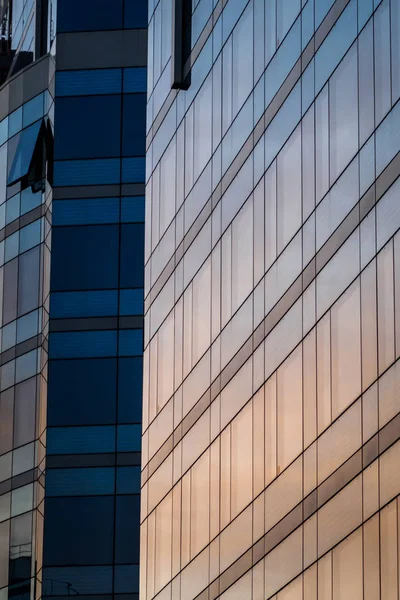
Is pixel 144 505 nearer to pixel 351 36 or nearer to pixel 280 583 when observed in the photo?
pixel 280 583

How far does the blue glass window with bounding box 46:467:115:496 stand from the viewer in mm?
57500

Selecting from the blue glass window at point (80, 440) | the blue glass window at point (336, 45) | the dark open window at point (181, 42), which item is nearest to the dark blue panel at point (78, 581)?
the blue glass window at point (80, 440)

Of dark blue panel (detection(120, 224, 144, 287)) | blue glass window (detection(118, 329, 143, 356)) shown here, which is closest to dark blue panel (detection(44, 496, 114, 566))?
blue glass window (detection(118, 329, 143, 356))

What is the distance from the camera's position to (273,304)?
1528 inches

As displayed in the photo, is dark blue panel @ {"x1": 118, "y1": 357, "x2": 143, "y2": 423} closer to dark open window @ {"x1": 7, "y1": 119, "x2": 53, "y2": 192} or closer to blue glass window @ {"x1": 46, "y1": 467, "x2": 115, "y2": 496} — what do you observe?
blue glass window @ {"x1": 46, "y1": 467, "x2": 115, "y2": 496}

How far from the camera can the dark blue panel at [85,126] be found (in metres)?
60.8

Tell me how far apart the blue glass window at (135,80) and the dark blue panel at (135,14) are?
6.40 feet

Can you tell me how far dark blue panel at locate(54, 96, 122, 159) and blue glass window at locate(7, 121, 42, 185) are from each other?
1.91 meters

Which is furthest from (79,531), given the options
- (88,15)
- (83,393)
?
(88,15)

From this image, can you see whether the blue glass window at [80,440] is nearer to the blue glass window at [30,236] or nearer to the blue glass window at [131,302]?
the blue glass window at [131,302]

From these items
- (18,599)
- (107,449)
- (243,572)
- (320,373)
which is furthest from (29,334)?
(320,373)

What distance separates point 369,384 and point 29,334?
105ft

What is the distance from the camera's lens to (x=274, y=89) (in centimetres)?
4038

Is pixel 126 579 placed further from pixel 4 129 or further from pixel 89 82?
pixel 4 129
